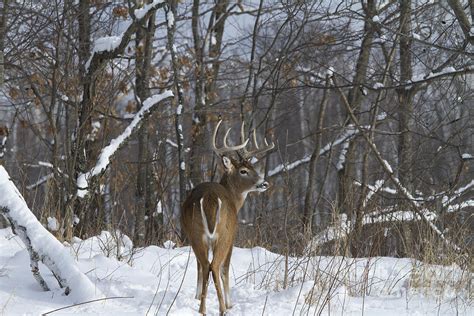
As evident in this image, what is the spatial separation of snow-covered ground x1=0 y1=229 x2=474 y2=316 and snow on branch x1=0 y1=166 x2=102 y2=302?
11 cm

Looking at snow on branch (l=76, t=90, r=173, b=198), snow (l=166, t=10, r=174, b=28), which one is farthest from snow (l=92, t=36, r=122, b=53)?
snow (l=166, t=10, r=174, b=28)

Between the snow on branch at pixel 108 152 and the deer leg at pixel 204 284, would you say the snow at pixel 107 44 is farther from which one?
the deer leg at pixel 204 284

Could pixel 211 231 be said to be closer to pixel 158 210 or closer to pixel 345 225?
pixel 345 225

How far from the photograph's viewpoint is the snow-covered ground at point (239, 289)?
4496mm

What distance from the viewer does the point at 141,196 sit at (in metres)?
12.5

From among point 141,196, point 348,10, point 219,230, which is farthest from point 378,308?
point 141,196

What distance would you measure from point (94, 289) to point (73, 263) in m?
0.25

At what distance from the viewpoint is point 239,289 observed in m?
5.87

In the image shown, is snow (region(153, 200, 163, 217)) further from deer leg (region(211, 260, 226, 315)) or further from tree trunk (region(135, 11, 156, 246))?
deer leg (region(211, 260, 226, 315))

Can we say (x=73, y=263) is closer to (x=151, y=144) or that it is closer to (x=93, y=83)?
(x=93, y=83)

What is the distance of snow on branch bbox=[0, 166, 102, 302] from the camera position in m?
4.43

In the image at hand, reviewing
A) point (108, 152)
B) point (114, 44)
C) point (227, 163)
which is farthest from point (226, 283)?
point (114, 44)

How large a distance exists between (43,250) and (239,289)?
80.2 inches

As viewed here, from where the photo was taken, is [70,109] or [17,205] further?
[70,109]
